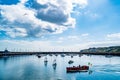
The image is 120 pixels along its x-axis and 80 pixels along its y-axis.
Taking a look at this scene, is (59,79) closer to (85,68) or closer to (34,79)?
(34,79)

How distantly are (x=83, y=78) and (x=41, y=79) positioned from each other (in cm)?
1728

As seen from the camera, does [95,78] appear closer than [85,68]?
Yes

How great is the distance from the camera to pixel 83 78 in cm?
9662

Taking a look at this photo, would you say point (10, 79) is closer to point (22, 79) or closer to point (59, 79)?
point (22, 79)

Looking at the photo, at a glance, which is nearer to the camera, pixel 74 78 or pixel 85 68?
pixel 74 78

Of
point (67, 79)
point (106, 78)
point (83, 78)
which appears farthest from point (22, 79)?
point (106, 78)

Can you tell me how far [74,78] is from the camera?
316ft

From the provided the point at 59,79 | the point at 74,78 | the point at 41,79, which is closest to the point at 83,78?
the point at 74,78

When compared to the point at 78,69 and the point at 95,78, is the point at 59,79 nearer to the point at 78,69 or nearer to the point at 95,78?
the point at 95,78

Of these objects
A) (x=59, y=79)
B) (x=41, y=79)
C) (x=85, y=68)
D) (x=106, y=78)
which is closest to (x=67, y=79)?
(x=59, y=79)

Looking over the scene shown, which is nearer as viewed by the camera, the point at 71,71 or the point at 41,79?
the point at 41,79

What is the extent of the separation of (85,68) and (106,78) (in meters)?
28.7

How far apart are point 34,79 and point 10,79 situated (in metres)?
10.0

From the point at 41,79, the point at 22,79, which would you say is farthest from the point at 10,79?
the point at 41,79
